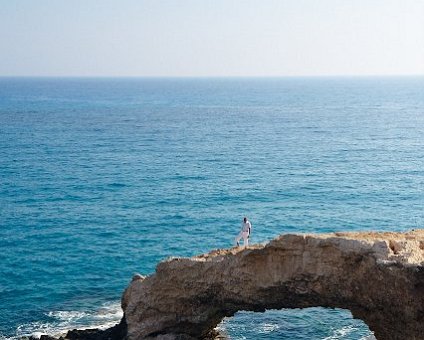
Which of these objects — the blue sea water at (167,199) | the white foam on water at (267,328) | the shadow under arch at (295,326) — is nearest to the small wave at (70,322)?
the blue sea water at (167,199)

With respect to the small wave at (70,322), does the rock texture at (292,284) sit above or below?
above

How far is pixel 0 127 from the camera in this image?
115688 millimetres

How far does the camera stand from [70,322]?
1465 inches

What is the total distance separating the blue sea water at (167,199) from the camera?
3975cm

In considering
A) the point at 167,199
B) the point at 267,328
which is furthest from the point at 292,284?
the point at 167,199

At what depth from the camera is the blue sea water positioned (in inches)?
1565

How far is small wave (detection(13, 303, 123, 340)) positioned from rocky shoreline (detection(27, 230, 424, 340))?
602cm

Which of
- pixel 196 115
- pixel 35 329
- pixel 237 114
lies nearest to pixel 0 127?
pixel 196 115

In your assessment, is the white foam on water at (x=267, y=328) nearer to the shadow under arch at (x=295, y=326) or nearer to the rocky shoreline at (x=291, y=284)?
the shadow under arch at (x=295, y=326)

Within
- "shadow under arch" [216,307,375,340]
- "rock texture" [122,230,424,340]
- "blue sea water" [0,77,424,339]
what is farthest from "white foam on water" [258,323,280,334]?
"rock texture" [122,230,424,340]

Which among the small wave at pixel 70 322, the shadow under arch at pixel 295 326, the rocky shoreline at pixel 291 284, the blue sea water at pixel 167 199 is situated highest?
the rocky shoreline at pixel 291 284

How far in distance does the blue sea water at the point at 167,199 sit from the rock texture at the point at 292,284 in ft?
23.1

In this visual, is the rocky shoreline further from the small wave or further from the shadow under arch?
the small wave

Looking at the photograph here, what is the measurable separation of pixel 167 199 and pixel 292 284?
38.0 metres
